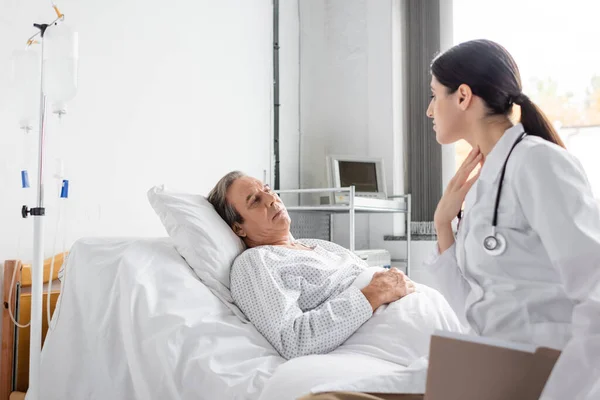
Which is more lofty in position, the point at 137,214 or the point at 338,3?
the point at 338,3

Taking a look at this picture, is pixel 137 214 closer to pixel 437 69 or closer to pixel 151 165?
pixel 151 165

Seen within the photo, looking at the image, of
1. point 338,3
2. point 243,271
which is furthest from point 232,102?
point 243,271

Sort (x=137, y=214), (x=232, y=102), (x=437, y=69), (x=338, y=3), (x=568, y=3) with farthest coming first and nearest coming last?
(x=338, y=3) < (x=568, y=3) < (x=232, y=102) < (x=137, y=214) < (x=437, y=69)

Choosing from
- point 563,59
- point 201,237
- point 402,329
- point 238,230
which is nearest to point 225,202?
point 238,230

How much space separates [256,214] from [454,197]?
0.86 metres

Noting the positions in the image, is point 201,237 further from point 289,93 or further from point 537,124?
point 289,93

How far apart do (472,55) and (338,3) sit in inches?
119

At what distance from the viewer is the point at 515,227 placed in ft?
3.17

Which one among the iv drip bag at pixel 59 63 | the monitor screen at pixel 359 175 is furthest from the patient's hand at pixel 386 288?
the monitor screen at pixel 359 175

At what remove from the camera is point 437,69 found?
114 centimetres

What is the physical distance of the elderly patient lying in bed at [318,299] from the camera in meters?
1.48

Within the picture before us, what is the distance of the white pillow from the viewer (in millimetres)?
1675

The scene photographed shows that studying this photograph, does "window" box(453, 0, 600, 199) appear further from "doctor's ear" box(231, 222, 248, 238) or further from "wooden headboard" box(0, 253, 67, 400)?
"wooden headboard" box(0, 253, 67, 400)

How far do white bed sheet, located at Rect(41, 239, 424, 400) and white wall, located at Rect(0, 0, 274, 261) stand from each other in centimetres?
49
